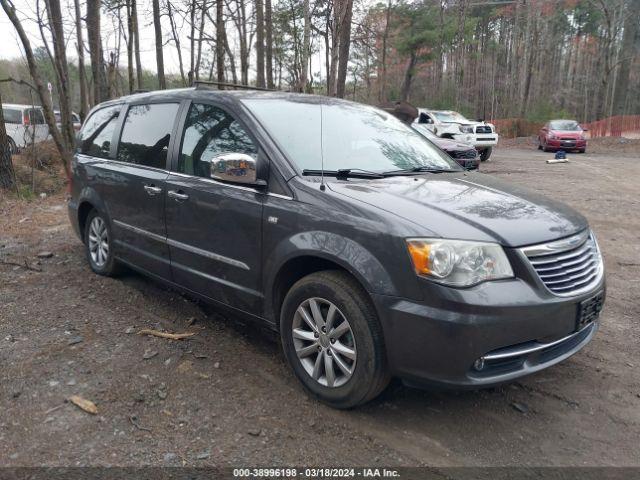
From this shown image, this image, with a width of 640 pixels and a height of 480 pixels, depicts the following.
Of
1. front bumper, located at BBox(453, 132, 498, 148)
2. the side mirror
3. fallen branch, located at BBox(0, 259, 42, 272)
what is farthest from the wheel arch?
front bumper, located at BBox(453, 132, 498, 148)

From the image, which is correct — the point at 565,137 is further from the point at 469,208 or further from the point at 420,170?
the point at 469,208

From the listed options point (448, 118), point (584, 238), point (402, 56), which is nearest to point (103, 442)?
point (584, 238)

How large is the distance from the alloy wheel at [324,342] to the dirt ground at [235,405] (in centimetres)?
21

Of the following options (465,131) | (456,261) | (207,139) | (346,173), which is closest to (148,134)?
(207,139)

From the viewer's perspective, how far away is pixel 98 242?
17.2 ft

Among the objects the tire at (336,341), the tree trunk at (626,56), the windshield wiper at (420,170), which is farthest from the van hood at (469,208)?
the tree trunk at (626,56)

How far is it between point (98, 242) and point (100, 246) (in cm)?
5

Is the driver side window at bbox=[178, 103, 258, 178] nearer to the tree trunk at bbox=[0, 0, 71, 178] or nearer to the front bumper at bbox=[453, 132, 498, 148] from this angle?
the tree trunk at bbox=[0, 0, 71, 178]

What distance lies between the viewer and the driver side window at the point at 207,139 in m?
3.59

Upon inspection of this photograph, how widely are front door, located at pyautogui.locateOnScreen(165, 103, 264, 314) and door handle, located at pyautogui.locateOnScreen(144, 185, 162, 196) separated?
0.44ft

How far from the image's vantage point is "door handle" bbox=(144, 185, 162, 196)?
13.4ft

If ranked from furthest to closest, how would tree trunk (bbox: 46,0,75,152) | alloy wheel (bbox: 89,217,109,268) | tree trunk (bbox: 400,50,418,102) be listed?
tree trunk (bbox: 400,50,418,102), tree trunk (bbox: 46,0,75,152), alloy wheel (bbox: 89,217,109,268)

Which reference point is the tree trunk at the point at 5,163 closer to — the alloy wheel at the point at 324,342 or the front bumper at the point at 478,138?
the alloy wheel at the point at 324,342

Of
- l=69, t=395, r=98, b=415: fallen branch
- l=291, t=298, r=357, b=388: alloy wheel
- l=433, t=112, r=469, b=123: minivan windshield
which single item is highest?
l=433, t=112, r=469, b=123: minivan windshield
